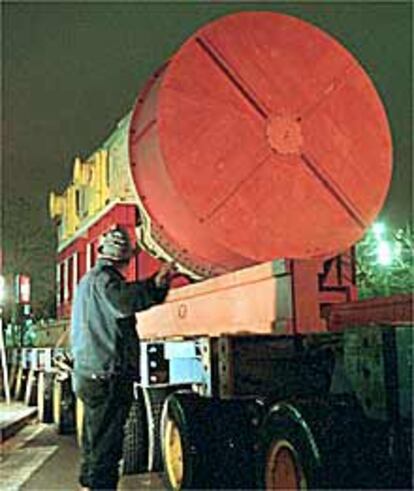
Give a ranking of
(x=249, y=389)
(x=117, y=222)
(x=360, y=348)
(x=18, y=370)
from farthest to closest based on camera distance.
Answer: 1. (x=18, y=370)
2. (x=117, y=222)
3. (x=249, y=389)
4. (x=360, y=348)

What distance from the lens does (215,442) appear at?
5551 millimetres

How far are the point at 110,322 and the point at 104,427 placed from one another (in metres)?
0.71

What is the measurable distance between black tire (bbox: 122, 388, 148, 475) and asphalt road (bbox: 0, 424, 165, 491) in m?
0.11

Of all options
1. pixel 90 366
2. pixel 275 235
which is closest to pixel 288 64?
pixel 275 235

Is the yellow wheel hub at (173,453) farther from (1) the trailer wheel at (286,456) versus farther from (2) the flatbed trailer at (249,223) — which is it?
(1) the trailer wheel at (286,456)

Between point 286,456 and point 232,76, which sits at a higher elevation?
point 232,76

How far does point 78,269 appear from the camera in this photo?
10.6 meters

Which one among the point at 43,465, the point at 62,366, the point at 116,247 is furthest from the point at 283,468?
the point at 62,366

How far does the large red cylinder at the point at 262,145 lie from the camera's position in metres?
5.80

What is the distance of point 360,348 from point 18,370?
1434 centimetres

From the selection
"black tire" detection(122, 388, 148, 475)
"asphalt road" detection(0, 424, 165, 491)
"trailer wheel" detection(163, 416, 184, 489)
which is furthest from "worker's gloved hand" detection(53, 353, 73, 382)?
"trailer wheel" detection(163, 416, 184, 489)

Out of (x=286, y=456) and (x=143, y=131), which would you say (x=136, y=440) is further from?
(x=286, y=456)

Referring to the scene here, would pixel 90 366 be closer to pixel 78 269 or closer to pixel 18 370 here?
pixel 78 269

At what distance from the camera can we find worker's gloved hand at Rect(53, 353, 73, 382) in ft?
34.7
